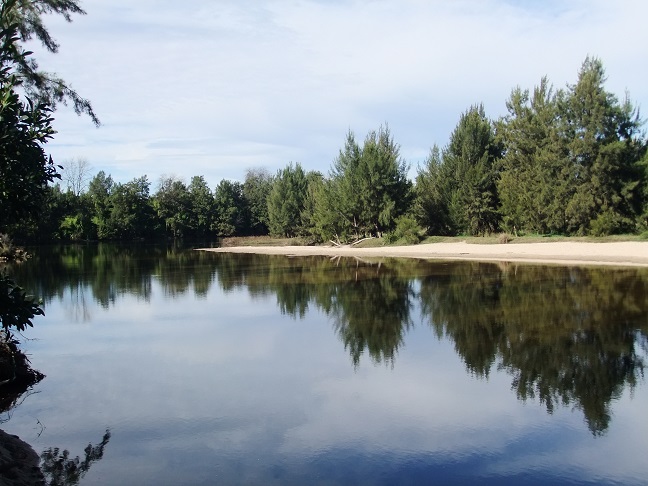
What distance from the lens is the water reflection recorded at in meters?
10.0

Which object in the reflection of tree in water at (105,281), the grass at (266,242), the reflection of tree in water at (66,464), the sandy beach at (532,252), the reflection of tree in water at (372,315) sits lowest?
the reflection of tree in water at (66,464)


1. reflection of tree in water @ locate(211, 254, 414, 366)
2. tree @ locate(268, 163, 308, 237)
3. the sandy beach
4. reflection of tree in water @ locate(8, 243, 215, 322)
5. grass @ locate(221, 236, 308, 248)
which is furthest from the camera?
tree @ locate(268, 163, 308, 237)

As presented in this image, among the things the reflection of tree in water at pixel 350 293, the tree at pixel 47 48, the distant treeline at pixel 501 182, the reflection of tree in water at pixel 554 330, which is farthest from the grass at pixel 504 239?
the tree at pixel 47 48

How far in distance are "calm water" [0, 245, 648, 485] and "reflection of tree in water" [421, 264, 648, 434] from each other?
0.06m

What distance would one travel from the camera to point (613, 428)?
766 centimetres

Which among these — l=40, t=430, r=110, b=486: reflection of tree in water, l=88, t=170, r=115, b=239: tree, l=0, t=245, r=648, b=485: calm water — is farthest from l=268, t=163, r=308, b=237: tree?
l=40, t=430, r=110, b=486: reflection of tree in water

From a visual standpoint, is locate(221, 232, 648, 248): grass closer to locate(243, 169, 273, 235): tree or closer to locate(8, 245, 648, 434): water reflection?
locate(8, 245, 648, 434): water reflection

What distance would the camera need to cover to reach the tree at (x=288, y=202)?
2835 inches

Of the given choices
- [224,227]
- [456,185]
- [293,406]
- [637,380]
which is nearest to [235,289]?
[293,406]

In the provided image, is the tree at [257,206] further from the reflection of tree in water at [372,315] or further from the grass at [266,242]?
the reflection of tree in water at [372,315]

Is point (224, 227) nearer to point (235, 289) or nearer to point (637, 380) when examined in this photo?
point (235, 289)

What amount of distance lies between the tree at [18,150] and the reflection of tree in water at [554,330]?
770cm

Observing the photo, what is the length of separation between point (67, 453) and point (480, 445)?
17.6ft

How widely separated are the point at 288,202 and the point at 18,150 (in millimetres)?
65169
